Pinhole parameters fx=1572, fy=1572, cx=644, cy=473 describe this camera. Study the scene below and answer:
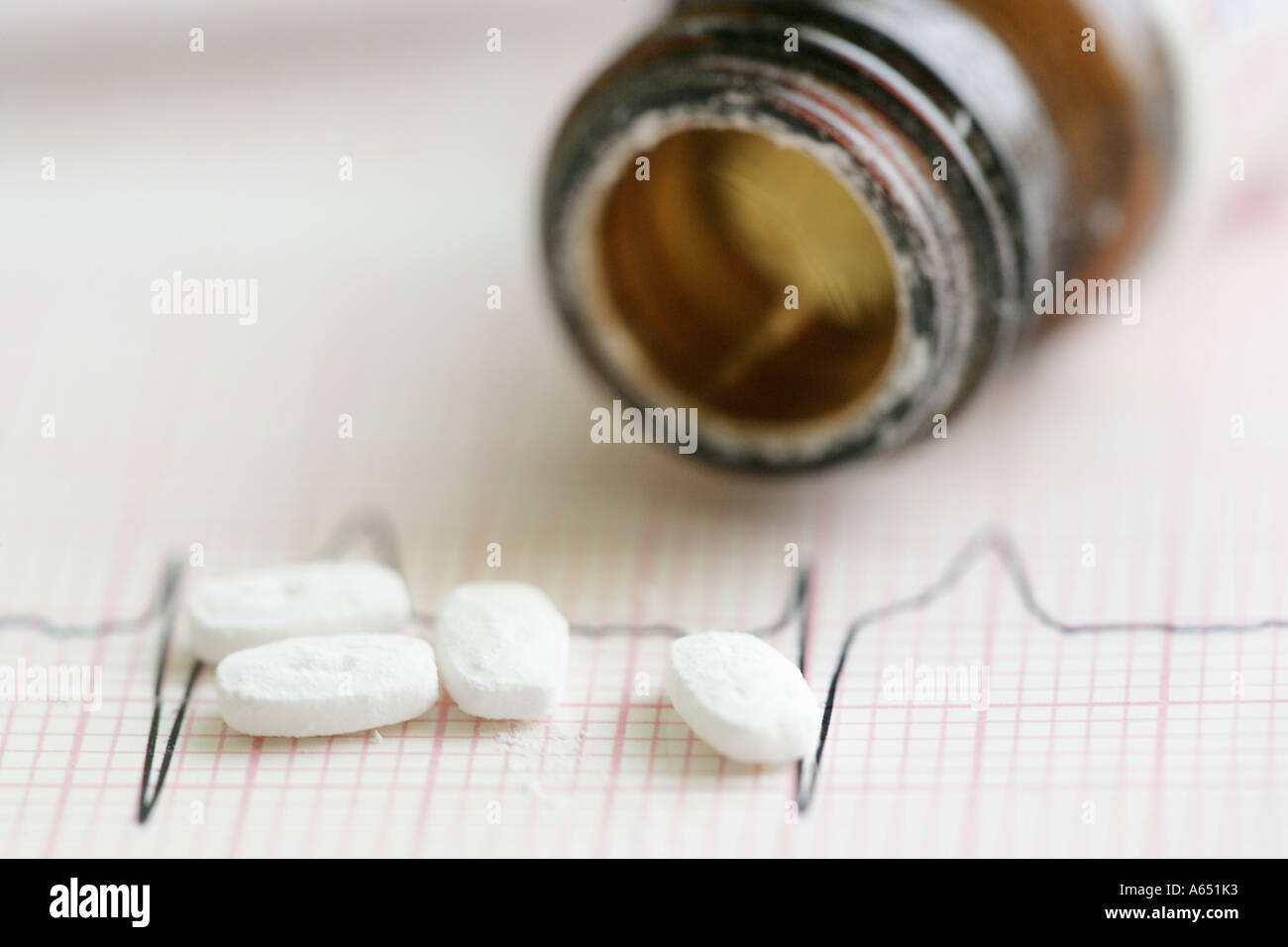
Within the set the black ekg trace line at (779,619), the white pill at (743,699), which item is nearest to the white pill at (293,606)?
the black ekg trace line at (779,619)

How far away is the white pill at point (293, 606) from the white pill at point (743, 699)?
165 millimetres

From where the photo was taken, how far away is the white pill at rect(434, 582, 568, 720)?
0.76 m

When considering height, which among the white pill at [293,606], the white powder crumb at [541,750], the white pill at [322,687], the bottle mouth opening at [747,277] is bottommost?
the white powder crumb at [541,750]

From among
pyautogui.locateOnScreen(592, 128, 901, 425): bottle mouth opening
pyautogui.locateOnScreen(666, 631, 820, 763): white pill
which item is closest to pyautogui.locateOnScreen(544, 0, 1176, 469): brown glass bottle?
pyautogui.locateOnScreen(592, 128, 901, 425): bottle mouth opening

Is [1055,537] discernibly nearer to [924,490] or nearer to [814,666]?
[924,490]

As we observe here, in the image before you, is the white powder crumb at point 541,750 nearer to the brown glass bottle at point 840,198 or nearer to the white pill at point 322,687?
the white pill at point 322,687

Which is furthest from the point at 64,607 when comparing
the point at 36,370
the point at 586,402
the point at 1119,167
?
the point at 1119,167

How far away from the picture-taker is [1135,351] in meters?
1.09

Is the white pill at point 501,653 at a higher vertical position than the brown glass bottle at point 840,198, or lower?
lower

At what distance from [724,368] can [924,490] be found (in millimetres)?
147

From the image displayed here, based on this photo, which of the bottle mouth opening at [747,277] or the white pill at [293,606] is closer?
the white pill at [293,606]

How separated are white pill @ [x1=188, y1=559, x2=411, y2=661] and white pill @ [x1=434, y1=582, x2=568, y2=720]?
36mm

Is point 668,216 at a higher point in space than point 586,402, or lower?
higher

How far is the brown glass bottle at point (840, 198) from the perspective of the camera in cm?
80
